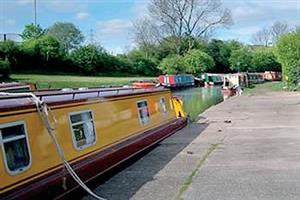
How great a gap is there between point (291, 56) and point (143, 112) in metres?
30.7

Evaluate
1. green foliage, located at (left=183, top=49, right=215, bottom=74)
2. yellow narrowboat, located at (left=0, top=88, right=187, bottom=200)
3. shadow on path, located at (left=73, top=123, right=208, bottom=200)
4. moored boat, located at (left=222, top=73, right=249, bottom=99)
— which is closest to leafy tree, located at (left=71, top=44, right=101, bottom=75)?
green foliage, located at (left=183, top=49, right=215, bottom=74)

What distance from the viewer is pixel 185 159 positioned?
1073 centimetres

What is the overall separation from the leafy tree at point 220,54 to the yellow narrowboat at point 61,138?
7601 centimetres

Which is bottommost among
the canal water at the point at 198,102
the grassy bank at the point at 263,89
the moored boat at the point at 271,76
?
the moored boat at the point at 271,76

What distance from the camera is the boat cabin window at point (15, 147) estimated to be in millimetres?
6113

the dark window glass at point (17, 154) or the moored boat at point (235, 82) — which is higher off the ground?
the dark window glass at point (17, 154)

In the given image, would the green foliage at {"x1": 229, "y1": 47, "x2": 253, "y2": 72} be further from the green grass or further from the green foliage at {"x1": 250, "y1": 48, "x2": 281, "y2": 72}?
the green grass

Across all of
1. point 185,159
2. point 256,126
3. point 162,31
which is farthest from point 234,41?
point 185,159

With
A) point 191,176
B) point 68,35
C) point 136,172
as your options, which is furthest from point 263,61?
point 191,176

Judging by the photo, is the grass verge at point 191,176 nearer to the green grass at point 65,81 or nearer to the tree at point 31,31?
the green grass at point 65,81

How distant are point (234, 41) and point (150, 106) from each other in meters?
85.1

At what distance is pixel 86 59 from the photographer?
7312 centimetres

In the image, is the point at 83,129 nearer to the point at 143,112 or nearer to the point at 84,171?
the point at 84,171

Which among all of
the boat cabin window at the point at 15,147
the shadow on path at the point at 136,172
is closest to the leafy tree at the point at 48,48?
the shadow on path at the point at 136,172
